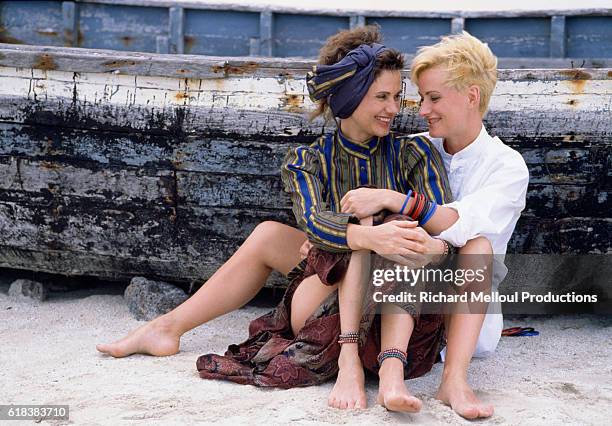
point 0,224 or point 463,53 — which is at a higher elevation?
point 463,53

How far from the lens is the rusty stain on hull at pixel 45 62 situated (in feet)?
11.9

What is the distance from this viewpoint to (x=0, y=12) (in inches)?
249

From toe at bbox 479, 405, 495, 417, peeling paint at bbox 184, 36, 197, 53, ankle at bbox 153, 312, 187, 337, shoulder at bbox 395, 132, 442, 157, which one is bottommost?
toe at bbox 479, 405, 495, 417

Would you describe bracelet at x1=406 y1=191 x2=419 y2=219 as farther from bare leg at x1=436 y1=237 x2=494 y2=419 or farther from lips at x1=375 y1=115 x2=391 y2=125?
lips at x1=375 y1=115 x2=391 y2=125

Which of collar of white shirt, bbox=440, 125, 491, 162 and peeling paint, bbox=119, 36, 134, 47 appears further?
peeling paint, bbox=119, 36, 134, 47

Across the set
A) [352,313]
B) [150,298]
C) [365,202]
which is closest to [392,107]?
[365,202]

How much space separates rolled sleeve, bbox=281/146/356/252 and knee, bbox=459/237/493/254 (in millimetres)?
379

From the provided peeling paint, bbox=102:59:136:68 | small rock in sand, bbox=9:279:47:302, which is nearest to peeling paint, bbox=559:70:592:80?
peeling paint, bbox=102:59:136:68

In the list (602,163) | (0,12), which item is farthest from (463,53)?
(0,12)

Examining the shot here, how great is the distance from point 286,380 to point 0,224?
1.79 meters

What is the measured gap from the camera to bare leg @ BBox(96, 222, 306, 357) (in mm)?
3123

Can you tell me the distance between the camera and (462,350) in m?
2.70

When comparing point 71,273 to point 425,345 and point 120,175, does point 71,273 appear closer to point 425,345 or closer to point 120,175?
point 120,175

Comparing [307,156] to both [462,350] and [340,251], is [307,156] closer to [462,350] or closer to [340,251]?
[340,251]
